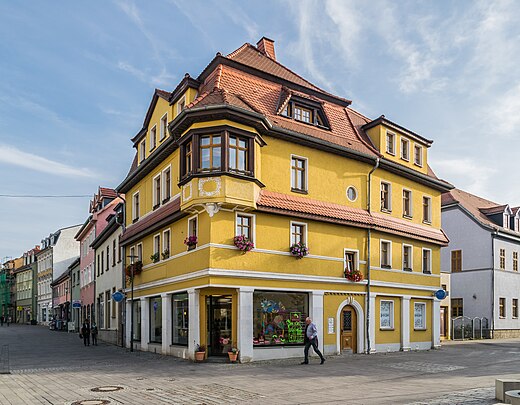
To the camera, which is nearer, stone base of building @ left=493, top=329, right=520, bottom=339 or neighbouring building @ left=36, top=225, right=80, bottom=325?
stone base of building @ left=493, top=329, right=520, bottom=339

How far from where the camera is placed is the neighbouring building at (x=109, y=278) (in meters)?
34.9

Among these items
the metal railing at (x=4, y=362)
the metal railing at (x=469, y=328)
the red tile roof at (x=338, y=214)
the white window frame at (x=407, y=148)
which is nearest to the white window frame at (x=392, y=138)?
the white window frame at (x=407, y=148)

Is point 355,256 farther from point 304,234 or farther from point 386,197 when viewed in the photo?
point 386,197

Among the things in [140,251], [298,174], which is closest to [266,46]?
[298,174]

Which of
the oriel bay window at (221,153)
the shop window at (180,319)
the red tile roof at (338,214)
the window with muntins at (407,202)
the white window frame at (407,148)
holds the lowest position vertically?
the shop window at (180,319)

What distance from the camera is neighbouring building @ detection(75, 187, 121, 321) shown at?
158 ft

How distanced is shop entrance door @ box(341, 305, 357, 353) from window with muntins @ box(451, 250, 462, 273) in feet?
66.7

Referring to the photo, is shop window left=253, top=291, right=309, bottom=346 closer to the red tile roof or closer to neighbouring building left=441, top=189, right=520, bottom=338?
the red tile roof

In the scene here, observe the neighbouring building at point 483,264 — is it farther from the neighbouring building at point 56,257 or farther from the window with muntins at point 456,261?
the neighbouring building at point 56,257

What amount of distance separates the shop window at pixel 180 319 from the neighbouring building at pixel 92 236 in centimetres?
2218

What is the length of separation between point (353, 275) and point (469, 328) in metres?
18.9

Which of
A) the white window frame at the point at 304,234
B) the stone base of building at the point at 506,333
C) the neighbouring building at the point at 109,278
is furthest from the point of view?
the stone base of building at the point at 506,333

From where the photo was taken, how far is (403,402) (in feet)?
40.3

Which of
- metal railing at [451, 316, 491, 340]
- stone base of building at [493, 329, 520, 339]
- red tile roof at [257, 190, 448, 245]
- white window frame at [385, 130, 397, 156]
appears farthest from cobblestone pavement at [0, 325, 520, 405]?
stone base of building at [493, 329, 520, 339]
